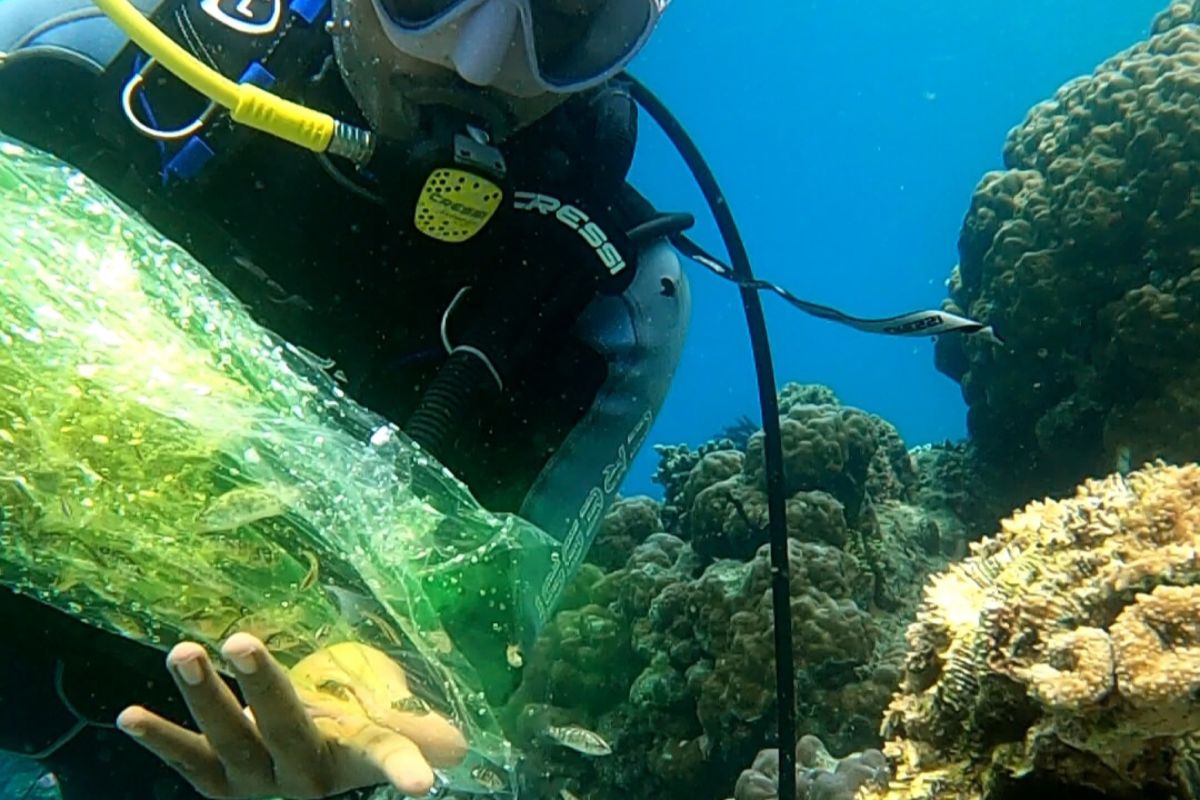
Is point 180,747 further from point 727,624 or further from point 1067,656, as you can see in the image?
point 727,624

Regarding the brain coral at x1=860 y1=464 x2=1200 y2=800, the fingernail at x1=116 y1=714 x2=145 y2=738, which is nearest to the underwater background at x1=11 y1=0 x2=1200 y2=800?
the brain coral at x1=860 y1=464 x2=1200 y2=800

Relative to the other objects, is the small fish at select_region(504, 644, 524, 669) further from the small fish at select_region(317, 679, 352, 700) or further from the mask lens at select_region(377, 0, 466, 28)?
the mask lens at select_region(377, 0, 466, 28)

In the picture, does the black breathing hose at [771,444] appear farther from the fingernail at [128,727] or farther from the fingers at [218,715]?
the fingernail at [128,727]

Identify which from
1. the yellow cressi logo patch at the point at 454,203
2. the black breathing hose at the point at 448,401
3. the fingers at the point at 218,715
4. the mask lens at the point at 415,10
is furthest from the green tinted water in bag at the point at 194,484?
the mask lens at the point at 415,10

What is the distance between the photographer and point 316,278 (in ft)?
10.7

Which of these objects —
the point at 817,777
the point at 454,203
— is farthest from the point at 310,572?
the point at 817,777

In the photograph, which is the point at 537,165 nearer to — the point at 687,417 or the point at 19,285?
the point at 19,285

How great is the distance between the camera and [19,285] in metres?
1.64

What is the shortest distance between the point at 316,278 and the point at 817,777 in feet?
9.76

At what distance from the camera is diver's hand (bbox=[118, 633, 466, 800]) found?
1.73 meters

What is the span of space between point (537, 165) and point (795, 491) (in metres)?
3.60

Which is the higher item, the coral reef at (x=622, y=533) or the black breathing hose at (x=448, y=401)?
the coral reef at (x=622, y=533)

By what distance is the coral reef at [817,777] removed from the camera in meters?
3.58

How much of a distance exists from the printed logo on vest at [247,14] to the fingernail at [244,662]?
90.2 inches
